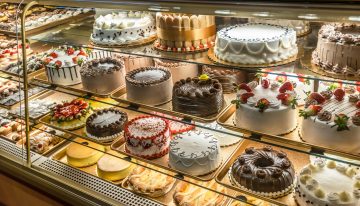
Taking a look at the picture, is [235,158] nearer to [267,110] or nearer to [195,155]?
[195,155]

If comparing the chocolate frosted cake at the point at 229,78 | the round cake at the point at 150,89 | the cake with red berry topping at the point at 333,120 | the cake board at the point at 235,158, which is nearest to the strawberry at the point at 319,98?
the cake with red berry topping at the point at 333,120

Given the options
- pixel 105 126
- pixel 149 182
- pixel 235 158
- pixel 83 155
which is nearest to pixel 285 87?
pixel 235 158

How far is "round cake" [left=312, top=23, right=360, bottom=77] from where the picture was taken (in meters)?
2.27

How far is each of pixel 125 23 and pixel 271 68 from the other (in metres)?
1.35

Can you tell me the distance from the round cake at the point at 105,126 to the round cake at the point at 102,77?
0.84 feet

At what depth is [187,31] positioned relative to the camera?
291cm

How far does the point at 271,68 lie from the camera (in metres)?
2.50

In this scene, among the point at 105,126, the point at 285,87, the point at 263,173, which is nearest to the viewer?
the point at 263,173

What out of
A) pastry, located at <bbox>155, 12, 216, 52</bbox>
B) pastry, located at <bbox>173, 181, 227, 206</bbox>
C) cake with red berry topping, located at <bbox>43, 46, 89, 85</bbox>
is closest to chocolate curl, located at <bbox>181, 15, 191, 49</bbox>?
pastry, located at <bbox>155, 12, 216, 52</bbox>

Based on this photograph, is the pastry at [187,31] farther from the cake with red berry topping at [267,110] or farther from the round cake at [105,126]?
the round cake at [105,126]

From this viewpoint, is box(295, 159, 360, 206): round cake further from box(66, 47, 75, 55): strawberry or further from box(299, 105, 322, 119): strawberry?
box(66, 47, 75, 55): strawberry

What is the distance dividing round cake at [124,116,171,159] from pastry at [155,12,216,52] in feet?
2.24

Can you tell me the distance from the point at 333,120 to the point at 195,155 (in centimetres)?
99

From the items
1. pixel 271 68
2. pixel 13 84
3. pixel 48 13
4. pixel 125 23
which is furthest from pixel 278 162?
pixel 13 84
